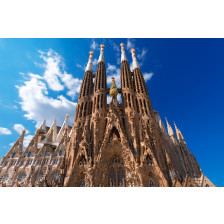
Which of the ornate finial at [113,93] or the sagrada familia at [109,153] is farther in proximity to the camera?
the ornate finial at [113,93]

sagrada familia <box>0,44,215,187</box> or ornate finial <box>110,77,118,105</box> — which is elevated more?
ornate finial <box>110,77,118,105</box>

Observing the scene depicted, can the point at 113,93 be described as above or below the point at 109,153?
above

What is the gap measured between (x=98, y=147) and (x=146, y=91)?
1471cm

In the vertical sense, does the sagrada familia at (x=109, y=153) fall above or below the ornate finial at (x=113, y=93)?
below

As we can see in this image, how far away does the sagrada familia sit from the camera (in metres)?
17.6

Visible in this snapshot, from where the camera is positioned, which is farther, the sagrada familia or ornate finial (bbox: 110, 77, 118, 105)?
ornate finial (bbox: 110, 77, 118, 105)

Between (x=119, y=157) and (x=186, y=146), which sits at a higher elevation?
(x=186, y=146)

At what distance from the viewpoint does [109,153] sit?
19.9m

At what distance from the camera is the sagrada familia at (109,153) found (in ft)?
57.6

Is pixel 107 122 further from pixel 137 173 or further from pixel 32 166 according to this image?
pixel 32 166

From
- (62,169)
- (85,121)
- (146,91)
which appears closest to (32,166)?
(62,169)

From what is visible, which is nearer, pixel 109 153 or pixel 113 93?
pixel 109 153

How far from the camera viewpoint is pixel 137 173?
17188 mm

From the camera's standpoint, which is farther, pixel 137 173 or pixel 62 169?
pixel 62 169
